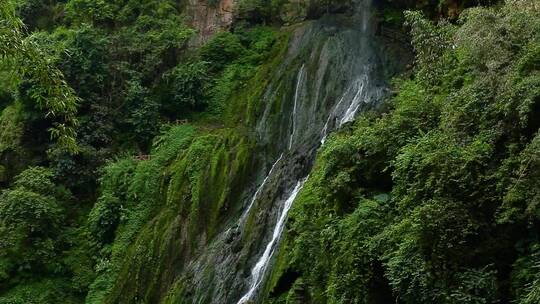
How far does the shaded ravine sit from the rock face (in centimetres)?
341

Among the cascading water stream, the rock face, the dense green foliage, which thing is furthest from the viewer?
the rock face

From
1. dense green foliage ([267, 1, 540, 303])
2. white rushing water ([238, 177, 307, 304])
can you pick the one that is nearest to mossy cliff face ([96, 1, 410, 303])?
white rushing water ([238, 177, 307, 304])

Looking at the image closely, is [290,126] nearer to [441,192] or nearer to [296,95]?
[296,95]

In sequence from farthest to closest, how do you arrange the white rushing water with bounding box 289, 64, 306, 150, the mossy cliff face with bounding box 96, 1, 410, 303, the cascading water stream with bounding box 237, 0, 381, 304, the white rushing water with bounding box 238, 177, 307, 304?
1. the white rushing water with bounding box 289, 64, 306, 150
2. the mossy cliff face with bounding box 96, 1, 410, 303
3. the cascading water stream with bounding box 237, 0, 381, 304
4. the white rushing water with bounding box 238, 177, 307, 304

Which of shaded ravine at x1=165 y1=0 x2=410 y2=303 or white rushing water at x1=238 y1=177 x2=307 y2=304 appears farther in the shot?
shaded ravine at x1=165 y1=0 x2=410 y2=303

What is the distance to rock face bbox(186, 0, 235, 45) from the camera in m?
21.5

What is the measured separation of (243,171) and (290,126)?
75.2 inches

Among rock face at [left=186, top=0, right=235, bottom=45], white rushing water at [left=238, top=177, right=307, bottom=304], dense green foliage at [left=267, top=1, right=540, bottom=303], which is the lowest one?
white rushing water at [left=238, top=177, right=307, bottom=304]

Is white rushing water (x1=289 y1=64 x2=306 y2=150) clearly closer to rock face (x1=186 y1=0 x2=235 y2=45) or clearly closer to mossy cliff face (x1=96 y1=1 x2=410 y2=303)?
mossy cliff face (x1=96 y1=1 x2=410 y2=303)

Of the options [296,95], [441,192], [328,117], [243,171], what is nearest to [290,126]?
[296,95]

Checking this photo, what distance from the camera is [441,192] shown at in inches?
253

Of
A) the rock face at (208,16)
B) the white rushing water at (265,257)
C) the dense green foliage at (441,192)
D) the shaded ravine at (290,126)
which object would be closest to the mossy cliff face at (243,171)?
the shaded ravine at (290,126)

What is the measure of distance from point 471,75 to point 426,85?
1.12 metres

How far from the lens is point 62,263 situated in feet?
51.3
